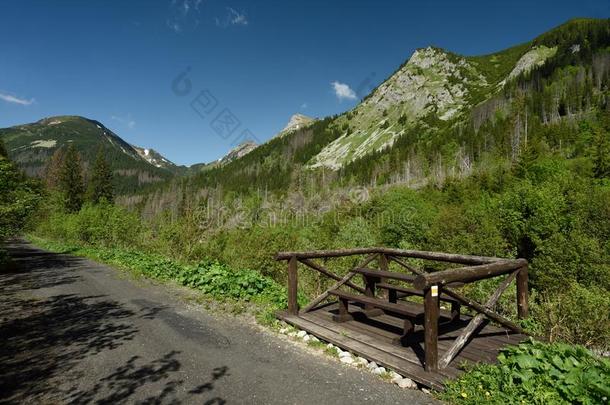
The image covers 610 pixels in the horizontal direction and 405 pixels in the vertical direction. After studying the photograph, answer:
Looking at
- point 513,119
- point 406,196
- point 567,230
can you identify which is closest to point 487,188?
point 406,196

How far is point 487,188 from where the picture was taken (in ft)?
252

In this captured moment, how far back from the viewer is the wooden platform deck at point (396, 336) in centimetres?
508

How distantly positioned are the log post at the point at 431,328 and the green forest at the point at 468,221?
430mm

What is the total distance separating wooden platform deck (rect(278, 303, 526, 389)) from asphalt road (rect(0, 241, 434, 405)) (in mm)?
374

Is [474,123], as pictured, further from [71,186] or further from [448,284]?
[448,284]

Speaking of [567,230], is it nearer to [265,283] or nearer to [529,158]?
[529,158]

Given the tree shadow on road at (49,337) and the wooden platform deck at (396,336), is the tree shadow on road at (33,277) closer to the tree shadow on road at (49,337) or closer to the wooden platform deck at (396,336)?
the tree shadow on road at (49,337)

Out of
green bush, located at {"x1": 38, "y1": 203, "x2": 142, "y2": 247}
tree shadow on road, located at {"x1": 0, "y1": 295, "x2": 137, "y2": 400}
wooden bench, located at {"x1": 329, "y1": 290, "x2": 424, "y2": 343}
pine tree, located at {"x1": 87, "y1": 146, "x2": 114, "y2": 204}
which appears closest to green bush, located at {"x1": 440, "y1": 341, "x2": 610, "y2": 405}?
wooden bench, located at {"x1": 329, "y1": 290, "x2": 424, "y2": 343}

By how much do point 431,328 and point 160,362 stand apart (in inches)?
170

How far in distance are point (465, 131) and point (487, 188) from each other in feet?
180

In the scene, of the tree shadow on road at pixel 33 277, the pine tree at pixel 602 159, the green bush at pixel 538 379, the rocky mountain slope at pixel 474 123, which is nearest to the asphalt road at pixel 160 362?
the green bush at pixel 538 379

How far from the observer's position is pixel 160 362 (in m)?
5.66

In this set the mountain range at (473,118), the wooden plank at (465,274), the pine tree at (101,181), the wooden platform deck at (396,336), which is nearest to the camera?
the wooden plank at (465,274)

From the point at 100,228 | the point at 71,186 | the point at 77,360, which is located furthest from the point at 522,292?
the point at 71,186
